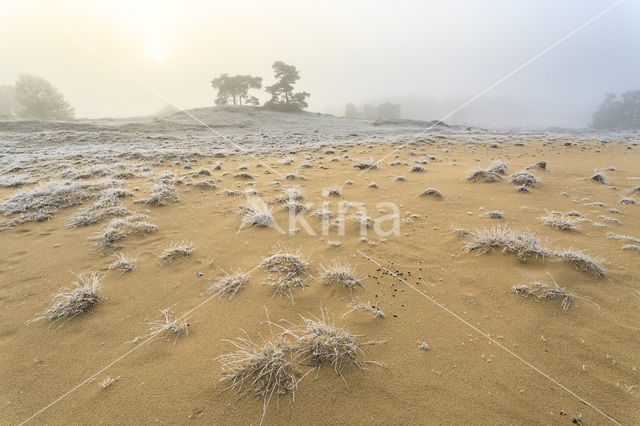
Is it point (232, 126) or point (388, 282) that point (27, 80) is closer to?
point (232, 126)

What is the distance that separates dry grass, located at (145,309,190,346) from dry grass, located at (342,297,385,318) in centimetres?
229

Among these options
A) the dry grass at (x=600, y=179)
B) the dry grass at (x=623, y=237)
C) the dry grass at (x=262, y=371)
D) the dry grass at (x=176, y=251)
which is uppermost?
the dry grass at (x=600, y=179)

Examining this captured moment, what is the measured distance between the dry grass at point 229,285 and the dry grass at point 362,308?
1.86 m

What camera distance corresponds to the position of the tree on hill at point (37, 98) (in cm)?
4791

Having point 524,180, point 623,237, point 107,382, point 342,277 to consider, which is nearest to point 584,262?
point 623,237

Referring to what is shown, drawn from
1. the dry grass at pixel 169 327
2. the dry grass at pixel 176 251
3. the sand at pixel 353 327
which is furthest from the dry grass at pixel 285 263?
the dry grass at pixel 176 251

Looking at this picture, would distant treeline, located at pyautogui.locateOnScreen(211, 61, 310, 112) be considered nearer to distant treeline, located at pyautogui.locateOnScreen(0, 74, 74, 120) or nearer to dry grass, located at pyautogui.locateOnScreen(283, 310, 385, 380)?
distant treeline, located at pyautogui.locateOnScreen(0, 74, 74, 120)

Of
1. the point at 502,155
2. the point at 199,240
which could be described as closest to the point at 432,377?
the point at 199,240

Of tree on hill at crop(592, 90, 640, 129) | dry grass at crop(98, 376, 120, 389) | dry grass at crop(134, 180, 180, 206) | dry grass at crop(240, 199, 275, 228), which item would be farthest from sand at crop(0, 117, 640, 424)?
tree on hill at crop(592, 90, 640, 129)

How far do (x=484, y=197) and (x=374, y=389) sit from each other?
27.4 ft

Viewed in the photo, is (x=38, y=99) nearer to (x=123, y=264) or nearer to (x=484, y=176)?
(x=123, y=264)

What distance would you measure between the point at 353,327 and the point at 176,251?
161 inches

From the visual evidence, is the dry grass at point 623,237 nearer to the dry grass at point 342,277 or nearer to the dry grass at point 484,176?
the dry grass at point 484,176

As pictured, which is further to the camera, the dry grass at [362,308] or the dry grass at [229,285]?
the dry grass at [229,285]
